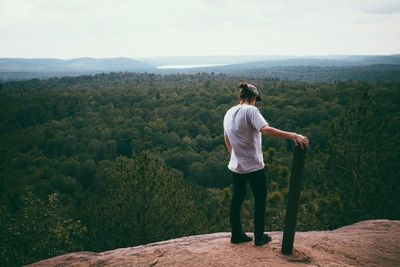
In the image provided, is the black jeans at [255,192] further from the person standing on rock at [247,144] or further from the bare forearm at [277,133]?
the bare forearm at [277,133]

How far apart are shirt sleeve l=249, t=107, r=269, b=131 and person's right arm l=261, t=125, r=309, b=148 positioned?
5cm

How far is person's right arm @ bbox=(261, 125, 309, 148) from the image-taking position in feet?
13.1

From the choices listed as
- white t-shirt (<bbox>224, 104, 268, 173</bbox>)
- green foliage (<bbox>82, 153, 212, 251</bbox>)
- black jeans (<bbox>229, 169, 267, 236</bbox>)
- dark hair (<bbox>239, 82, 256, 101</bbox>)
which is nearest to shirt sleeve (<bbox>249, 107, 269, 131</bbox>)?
white t-shirt (<bbox>224, 104, 268, 173</bbox>)

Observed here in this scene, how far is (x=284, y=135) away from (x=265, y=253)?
1554 millimetres

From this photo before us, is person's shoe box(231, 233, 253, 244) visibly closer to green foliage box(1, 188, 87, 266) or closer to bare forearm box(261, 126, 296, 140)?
bare forearm box(261, 126, 296, 140)

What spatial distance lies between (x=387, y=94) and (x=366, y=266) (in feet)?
162

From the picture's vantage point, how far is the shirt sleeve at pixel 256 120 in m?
4.14

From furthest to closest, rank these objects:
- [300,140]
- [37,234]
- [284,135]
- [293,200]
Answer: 1. [37,234]
2. [293,200]
3. [300,140]
4. [284,135]

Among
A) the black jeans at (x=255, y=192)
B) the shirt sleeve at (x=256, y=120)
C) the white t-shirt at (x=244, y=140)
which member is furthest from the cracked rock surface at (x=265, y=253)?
the shirt sleeve at (x=256, y=120)

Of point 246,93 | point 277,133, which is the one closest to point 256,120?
point 277,133

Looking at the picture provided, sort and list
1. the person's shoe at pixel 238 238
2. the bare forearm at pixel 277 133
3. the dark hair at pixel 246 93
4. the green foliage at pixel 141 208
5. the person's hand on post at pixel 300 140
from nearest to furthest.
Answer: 1. the bare forearm at pixel 277 133
2. the person's hand on post at pixel 300 140
3. the dark hair at pixel 246 93
4. the person's shoe at pixel 238 238
5. the green foliage at pixel 141 208

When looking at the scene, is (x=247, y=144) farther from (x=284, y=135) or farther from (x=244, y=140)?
(x=284, y=135)

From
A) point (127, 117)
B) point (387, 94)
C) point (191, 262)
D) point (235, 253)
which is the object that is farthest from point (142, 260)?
point (127, 117)

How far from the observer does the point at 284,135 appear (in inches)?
157
